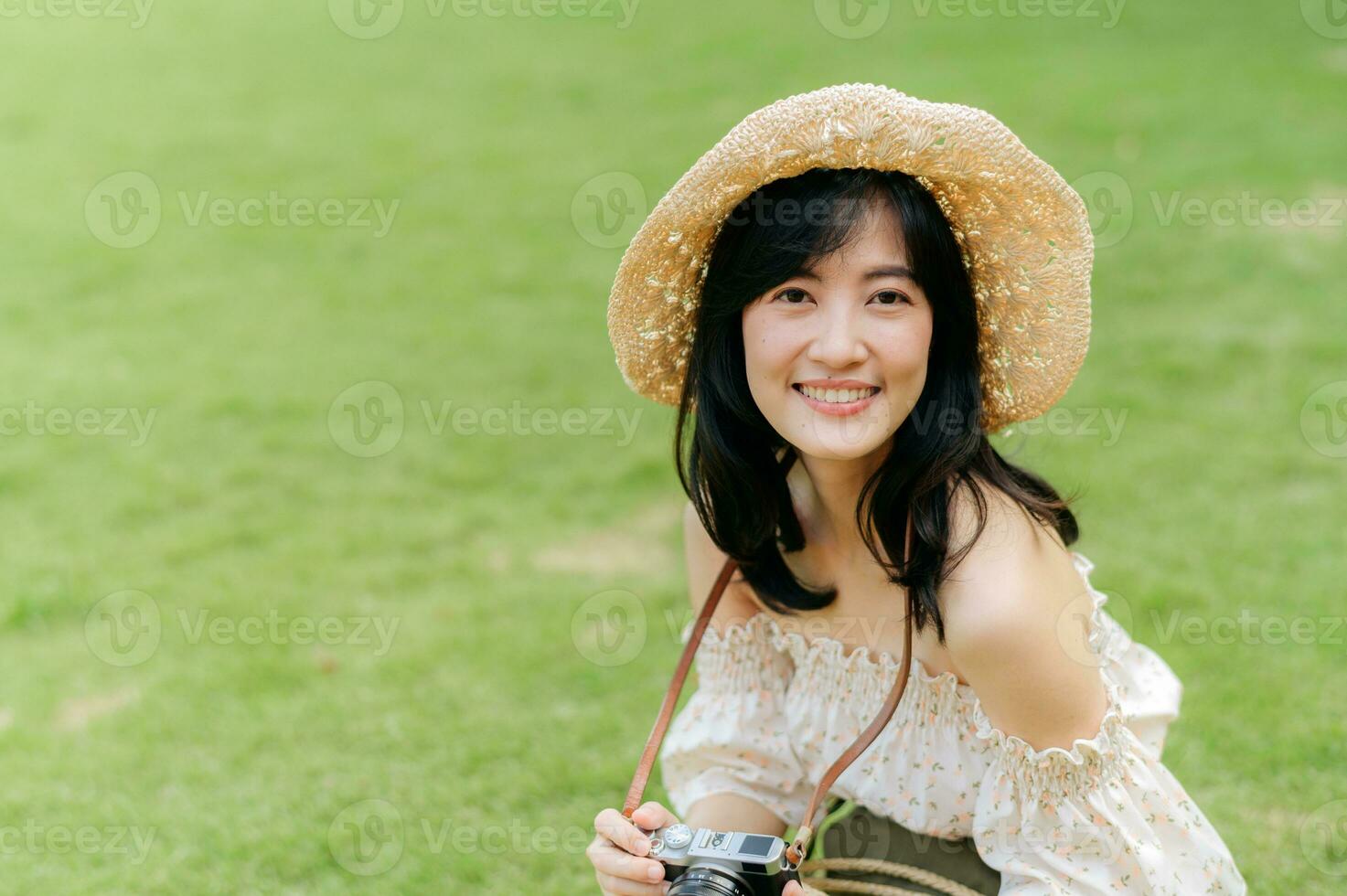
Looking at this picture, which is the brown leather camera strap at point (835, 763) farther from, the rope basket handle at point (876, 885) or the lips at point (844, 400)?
the lips at point (844, 400)

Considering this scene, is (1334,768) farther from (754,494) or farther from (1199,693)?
(754,494)

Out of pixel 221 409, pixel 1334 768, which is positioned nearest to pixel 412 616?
pixel 221 409

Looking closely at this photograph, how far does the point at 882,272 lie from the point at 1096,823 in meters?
0.87

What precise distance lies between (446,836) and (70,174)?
6.29 metres

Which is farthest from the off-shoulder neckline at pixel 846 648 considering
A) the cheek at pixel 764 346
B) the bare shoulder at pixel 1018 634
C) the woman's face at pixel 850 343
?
the cheek at pixel 764 346

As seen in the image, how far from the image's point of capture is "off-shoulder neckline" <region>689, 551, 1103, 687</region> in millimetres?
2061

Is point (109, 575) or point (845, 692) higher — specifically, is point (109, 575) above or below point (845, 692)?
above

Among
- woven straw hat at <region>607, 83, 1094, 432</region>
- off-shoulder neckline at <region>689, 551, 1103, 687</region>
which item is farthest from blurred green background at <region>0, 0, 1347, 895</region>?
woven straw hat at <region>607, 83, 1094, 432</region>

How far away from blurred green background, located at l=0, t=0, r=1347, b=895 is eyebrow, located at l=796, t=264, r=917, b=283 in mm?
1564

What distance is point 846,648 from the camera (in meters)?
2.23

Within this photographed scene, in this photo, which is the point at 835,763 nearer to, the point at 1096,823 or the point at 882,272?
the point at 1096,823

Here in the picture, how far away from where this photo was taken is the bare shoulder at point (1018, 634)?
183cm

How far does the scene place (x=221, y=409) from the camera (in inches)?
207

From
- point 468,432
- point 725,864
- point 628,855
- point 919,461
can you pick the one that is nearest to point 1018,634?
point 919,461
